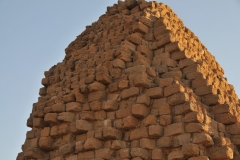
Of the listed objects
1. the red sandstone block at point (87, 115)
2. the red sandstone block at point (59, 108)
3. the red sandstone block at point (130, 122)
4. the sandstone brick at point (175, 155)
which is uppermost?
the red sandstone block at point (59, 108)

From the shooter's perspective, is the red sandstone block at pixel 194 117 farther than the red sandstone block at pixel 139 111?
No

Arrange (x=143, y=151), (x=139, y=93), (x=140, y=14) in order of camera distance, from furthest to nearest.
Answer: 1. (x=140, y=14)
2. (x=139, y=93)
3. (x=143, y=151)

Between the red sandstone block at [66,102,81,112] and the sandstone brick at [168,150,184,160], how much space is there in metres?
2.31

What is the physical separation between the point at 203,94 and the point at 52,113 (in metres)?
3.30

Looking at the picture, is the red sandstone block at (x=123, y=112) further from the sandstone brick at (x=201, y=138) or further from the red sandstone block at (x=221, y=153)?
the red sandstone block at (x=221, y=153)

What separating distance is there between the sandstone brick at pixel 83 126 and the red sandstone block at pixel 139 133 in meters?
0.97

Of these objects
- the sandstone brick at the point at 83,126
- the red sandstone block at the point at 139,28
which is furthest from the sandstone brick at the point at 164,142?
the red sandstone block at the point at 139,28

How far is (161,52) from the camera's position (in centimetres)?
811

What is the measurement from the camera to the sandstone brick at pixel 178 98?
252 inches

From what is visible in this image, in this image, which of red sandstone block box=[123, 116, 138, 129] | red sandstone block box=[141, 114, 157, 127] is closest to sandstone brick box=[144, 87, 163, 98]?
red sandstone block box=[141, 114, 157, 127]

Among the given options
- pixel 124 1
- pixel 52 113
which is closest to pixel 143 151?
pixel 52 113

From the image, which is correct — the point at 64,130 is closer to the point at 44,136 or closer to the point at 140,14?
the point at 44,136

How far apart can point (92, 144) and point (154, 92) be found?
62.3 inches

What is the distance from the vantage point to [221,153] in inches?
236
